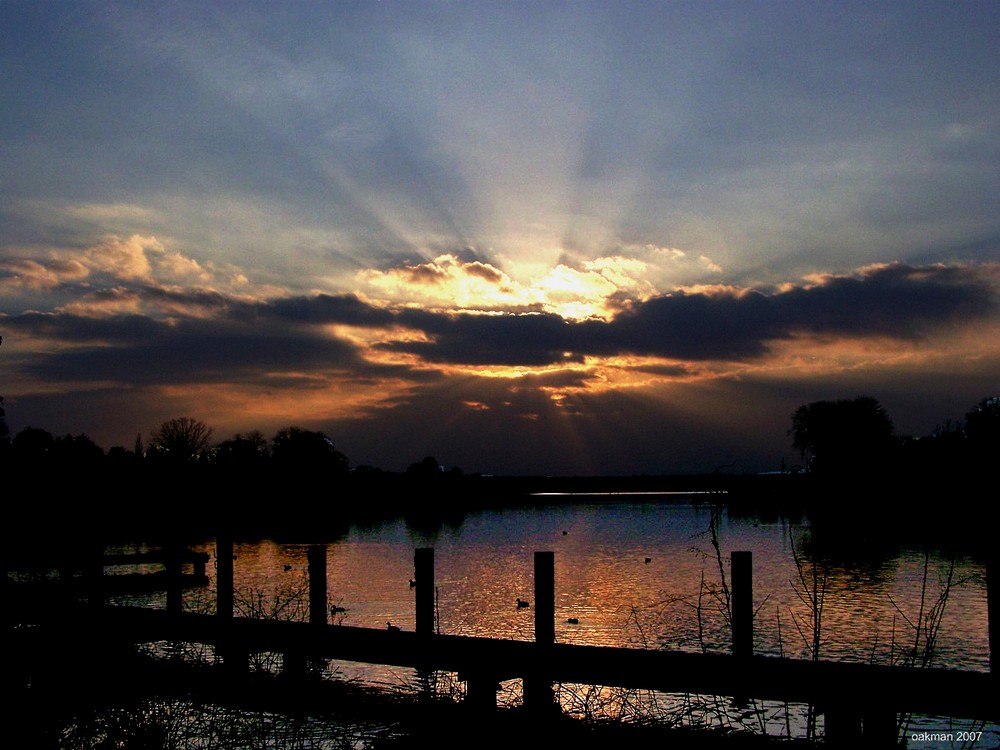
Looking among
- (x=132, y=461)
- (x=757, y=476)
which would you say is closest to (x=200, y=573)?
(x=757, y=476)

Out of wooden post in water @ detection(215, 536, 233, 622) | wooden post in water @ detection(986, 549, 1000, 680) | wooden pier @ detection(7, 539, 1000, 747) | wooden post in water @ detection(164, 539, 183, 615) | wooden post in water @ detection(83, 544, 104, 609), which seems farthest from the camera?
wooden post in water @ detection(164, 539, 183, 615)

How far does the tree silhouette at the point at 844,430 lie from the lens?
83.1 metres

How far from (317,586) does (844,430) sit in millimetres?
102316

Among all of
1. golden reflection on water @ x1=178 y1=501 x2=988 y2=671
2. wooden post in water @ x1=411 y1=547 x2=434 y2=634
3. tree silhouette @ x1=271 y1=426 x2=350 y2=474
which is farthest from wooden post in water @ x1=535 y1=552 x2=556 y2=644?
tree silhouette @ x1=271 y1=426 x2=350 y2=474

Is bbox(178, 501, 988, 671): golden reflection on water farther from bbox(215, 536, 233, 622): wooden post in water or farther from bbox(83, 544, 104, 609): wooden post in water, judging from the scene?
bbox(83, 544, 104, 609): wooden post in water

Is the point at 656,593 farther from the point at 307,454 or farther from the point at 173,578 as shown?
the point at 307,454

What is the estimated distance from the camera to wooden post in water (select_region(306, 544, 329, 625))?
16.3m

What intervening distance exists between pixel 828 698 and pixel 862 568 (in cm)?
3713

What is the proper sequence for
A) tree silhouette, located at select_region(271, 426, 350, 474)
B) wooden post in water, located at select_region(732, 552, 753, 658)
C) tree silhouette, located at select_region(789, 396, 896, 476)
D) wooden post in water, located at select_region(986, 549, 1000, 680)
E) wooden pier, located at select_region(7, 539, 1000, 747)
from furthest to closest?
tree silhouette, located at select_region(271, 426, 350, 474) < tree silhouette, located at select_region(789, 396, 896, 476) < wooden post in water, located at select_region(732, 552, 753, 658) < wooden post in water, located at select_region(986, 549, 1000, 680) < wooden pier, located at select_region(7, 539, 1000, 747)

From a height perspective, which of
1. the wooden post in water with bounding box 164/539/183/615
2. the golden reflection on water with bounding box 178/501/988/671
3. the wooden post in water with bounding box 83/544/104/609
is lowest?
the golden reflection on water with bounding box 178/501/988/671

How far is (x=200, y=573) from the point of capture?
27.6 m

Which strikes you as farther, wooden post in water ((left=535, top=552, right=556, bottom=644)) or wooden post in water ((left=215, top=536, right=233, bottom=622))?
wooden post in water ((left=215, top=536, right=233, bottom=622))

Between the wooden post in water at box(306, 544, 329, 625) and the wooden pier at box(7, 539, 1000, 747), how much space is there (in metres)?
6.24

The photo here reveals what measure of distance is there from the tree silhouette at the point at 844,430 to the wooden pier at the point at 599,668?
76.5m
